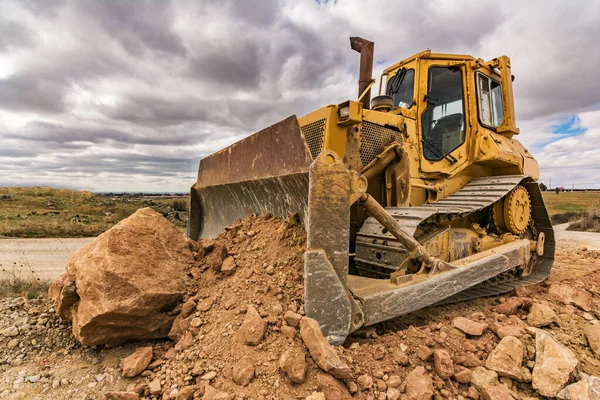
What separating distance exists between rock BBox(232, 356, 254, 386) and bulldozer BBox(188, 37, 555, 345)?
0.51m

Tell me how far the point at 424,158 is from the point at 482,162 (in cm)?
105

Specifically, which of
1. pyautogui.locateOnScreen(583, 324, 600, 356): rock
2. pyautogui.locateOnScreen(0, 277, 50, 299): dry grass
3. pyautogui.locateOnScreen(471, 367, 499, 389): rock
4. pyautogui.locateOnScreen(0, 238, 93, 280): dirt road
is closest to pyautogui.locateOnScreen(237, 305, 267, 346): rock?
pyautogui.locateOnScreen(471, 367, 499, 389): rock

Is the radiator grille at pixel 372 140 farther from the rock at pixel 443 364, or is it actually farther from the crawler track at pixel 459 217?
the rock at pixel 443 364

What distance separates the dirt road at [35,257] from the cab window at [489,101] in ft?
22.4

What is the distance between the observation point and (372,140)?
3928 mm

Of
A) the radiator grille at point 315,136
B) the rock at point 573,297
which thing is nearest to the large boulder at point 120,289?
the radiator grille at point 315,136

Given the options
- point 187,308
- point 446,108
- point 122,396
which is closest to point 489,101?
point 446,108

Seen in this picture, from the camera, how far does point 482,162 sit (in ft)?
16.4

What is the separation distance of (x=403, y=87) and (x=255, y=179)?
108 inches

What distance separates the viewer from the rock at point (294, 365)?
2037mm

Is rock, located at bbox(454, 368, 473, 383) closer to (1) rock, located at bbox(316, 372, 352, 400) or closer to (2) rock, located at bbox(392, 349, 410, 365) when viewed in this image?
(2) rock, located at bbox(392, 349, 410, 365)

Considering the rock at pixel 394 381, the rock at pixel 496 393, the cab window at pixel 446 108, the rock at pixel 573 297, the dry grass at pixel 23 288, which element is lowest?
the rock at pixel 496 393

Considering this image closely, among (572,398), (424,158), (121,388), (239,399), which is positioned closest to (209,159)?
(424,158)

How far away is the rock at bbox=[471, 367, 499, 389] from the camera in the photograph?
7.64 feet
